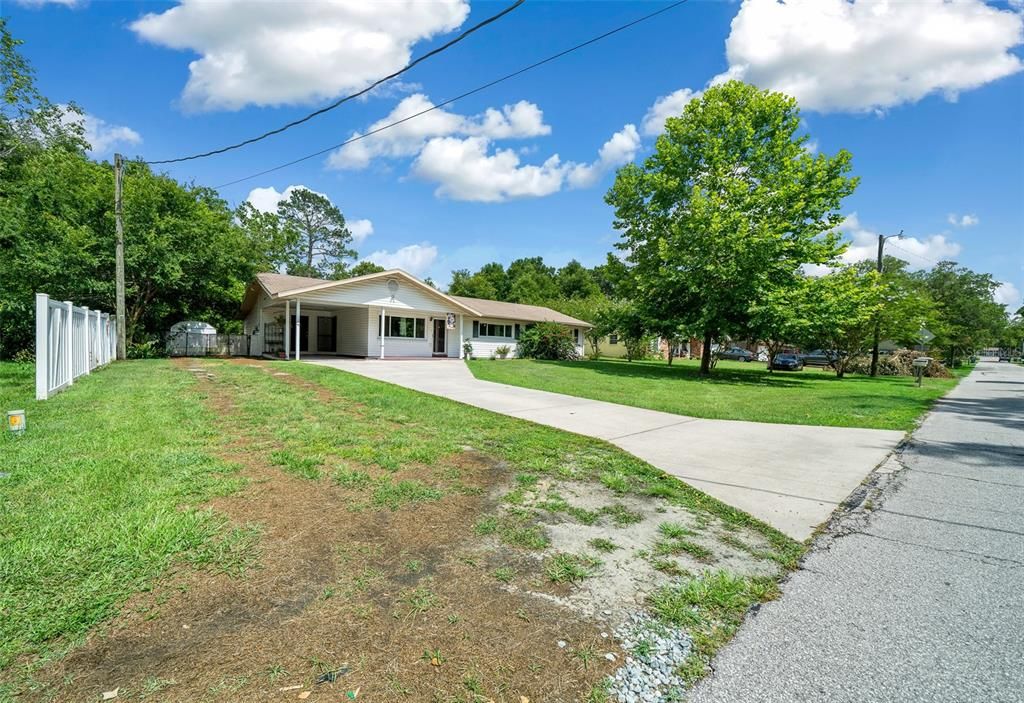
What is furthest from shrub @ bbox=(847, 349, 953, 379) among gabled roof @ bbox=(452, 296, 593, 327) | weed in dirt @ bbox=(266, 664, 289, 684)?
weed in dirt @ bbox=(266, 664, 289, 684)

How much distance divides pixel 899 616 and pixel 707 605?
1011 millimetres

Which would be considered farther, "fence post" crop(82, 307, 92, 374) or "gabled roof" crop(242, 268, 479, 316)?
"gabled roof" crop(242, 268, 479, 316)

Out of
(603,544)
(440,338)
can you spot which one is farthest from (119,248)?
(603,544)

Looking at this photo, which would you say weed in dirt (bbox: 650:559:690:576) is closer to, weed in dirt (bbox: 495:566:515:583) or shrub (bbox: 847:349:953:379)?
weed in dirt (bbox: 495:566:515:583)

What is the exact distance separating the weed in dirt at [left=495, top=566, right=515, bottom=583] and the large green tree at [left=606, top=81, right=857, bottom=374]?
1772 centimetres

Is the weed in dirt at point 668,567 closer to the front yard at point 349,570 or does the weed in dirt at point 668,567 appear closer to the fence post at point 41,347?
the front yard at point 349,570

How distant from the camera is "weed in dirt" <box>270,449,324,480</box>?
15.4ft

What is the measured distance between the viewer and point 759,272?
18172 mm

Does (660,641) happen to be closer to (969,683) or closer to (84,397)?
(969,683)

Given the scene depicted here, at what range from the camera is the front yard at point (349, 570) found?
2090 mm

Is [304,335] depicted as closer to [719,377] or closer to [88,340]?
[88,340]

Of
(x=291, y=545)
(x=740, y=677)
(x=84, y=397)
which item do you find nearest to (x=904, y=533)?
(x=740, y=677)

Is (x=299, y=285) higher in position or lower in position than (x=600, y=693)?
higher

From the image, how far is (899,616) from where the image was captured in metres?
2.58
